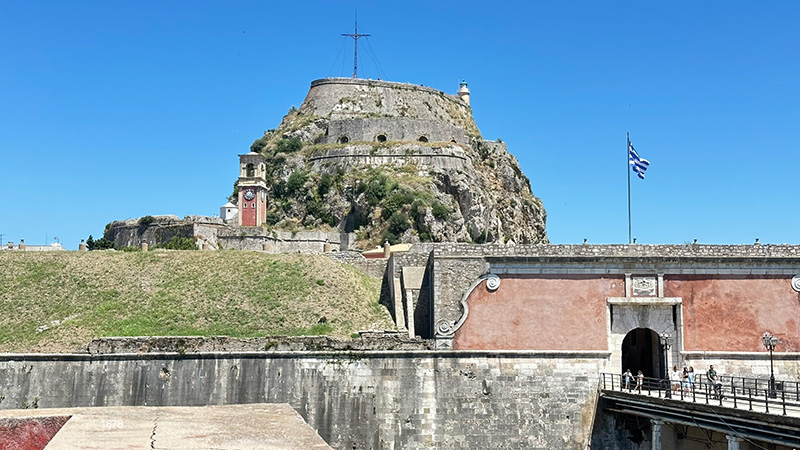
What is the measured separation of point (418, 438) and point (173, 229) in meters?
37.7

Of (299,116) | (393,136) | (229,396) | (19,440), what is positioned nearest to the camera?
(19,440)

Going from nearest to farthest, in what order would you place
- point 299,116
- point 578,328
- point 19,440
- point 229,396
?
point 19,440
point 229,396
point 578,328
point 299,116

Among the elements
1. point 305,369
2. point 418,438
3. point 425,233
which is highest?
point 425,233

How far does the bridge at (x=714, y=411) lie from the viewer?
21859 millimetres

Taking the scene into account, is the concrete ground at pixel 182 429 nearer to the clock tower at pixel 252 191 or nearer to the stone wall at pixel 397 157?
the clock tower at pixel 252 191

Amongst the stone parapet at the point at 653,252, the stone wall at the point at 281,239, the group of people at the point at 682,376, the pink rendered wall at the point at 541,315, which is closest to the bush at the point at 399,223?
the stone wall at the point at 281,239

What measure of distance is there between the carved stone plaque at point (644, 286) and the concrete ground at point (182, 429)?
16.0 m

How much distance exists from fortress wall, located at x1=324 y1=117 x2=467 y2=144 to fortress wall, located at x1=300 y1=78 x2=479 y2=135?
187 cm

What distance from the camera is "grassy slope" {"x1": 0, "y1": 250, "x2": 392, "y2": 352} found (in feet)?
115

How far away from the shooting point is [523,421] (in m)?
31.7

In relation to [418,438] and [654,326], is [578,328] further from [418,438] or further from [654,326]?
[418,438]

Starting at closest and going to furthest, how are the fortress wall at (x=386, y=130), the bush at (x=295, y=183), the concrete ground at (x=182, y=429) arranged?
the concrete ground at (x=182, y=429) < the bush at (x=295, y=183) < the fortress wall at (x=386, y=130)

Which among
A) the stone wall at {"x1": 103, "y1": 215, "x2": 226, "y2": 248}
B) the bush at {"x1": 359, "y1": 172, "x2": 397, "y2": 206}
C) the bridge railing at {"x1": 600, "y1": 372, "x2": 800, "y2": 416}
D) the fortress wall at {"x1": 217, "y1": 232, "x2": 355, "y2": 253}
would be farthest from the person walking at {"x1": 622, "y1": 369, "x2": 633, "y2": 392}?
the bush at {"x1": 359, "y1": 172, "x2": 397, "y2": 206}

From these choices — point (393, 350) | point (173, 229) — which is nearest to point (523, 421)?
point (393, 350)
